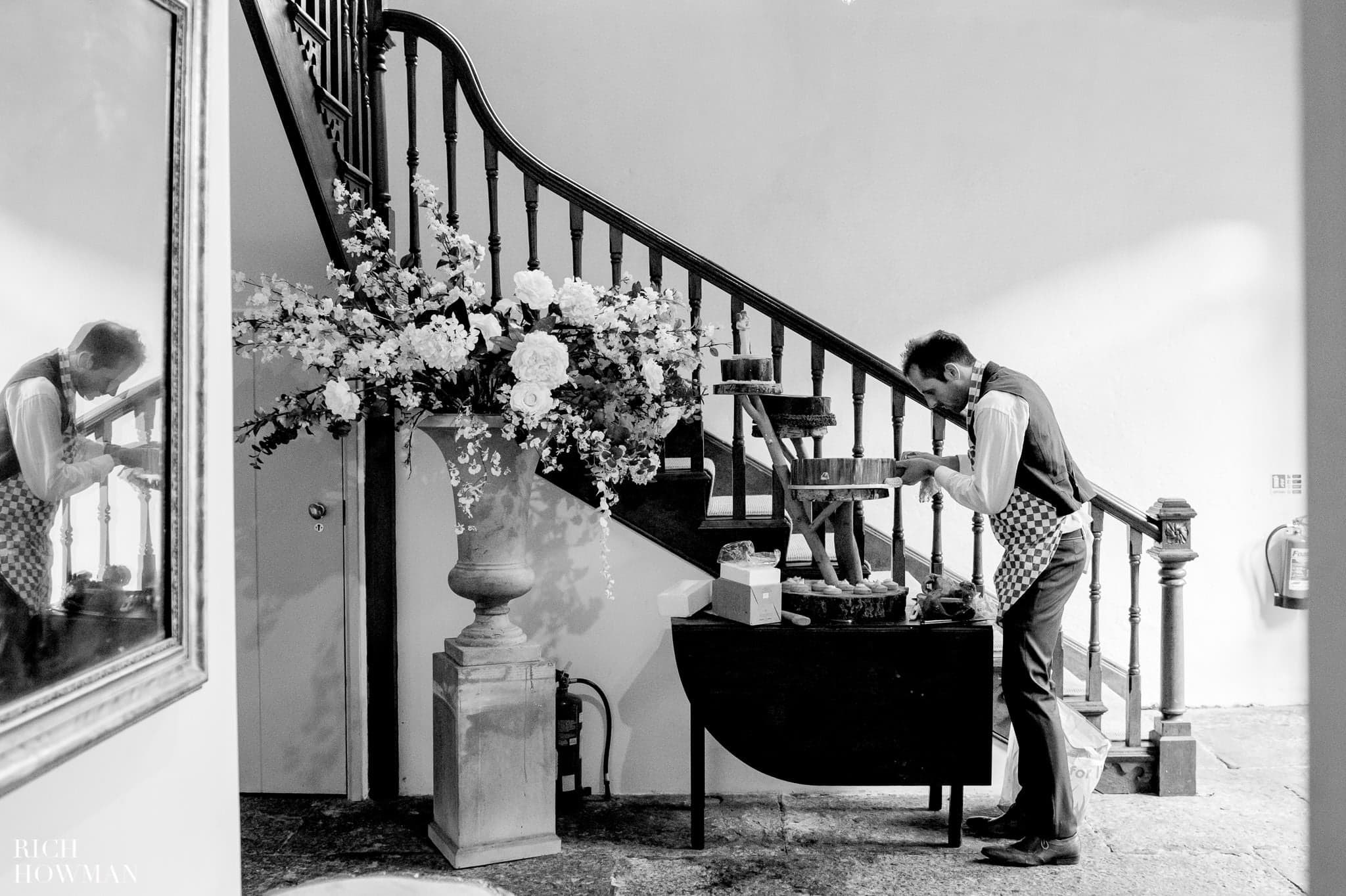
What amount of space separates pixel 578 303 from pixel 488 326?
28 cm

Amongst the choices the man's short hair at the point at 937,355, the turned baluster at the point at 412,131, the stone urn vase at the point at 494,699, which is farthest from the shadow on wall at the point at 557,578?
the man's short hair at the point at 937,355

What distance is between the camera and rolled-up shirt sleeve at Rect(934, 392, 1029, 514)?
2807 mm

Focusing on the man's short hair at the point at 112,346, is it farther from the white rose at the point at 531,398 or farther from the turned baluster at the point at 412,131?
the turned baluster at the point at 412,131

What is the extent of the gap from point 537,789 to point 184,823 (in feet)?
6.23

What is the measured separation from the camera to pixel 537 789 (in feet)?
9.78

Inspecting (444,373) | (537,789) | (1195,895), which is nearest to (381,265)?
(444,373)

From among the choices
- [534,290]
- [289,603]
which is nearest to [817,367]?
[534,290]

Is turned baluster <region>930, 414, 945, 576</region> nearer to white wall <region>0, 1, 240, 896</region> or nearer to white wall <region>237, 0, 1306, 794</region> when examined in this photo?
white wall <region>237, 0, 1306, 794</region>

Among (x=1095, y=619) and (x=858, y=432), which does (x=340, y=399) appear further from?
(x=1095, y=619)

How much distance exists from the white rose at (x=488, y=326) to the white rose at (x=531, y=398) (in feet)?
0.55

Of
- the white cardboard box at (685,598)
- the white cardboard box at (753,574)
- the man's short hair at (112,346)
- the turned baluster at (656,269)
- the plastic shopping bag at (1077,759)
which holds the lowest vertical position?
the plastic shopping bag at (1077,759)

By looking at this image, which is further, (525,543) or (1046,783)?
(525,543)

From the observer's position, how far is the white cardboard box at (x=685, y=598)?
3.05m

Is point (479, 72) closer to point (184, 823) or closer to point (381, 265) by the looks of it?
point (381, 265)
